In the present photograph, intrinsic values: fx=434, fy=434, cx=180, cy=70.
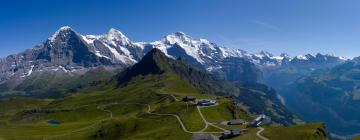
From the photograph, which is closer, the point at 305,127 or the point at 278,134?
the point at 278,134

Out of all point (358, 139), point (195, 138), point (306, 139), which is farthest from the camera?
point (195, 138)

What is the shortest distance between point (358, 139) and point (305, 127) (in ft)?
114

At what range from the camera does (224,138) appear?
186 m

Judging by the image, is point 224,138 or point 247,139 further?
point 224,138

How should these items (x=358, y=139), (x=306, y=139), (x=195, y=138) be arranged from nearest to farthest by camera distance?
(x=358, y=139)
(x=306, y=139)
(x=195, y=138)

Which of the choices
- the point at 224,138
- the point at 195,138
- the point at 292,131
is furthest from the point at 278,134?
the point at 195,138

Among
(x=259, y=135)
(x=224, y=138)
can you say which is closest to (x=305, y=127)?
(x=259, y=135)

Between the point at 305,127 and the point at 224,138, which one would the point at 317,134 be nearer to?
the point at 305,127

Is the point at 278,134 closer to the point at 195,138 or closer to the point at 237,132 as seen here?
the point at 237,132

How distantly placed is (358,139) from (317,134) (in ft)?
81.6

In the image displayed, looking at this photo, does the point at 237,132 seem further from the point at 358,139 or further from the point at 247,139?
the point at 358,139

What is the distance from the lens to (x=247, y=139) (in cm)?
17262

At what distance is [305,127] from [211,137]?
4368 centimetres

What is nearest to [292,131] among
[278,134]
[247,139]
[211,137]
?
[278,134]
